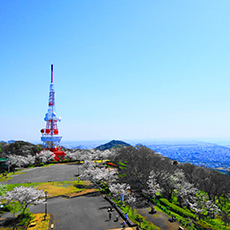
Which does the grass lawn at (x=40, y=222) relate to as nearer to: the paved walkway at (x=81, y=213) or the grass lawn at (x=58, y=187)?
the paved walkway at (x=81, y=213)

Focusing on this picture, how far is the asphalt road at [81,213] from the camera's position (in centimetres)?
2634

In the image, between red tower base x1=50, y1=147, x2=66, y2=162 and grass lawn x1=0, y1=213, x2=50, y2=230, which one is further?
red tower base x1=50, y1=147, x2=66, y2=162

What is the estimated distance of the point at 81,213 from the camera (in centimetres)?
3059

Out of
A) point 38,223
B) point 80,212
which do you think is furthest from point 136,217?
point 38,223

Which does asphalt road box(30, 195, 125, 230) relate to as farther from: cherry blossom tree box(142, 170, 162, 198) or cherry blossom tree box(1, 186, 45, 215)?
cherry blossom tree box(142, 170, 162, 198)

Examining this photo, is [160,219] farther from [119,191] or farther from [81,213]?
[81,213]

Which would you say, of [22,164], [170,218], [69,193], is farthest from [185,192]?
[22,164]

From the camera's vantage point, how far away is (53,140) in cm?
9362

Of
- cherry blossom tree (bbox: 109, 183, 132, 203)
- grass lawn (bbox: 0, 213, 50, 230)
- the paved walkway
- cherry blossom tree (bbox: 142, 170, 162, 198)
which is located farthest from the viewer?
cherry blossom tree (bbox: 142, 170, 162, 198)

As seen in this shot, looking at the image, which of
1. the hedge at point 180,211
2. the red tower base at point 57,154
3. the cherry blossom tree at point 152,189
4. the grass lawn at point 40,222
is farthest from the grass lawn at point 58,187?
the red tower base at point 57,154

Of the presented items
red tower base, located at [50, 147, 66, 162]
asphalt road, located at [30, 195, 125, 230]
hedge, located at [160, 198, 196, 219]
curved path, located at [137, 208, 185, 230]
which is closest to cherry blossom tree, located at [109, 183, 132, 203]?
asphalt road, located at [30, 195, 125, 230]

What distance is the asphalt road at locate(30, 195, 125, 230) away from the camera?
86.4ft

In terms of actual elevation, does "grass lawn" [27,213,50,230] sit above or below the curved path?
above

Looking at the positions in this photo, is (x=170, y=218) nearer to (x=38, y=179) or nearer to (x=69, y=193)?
(x=69, y=193)
